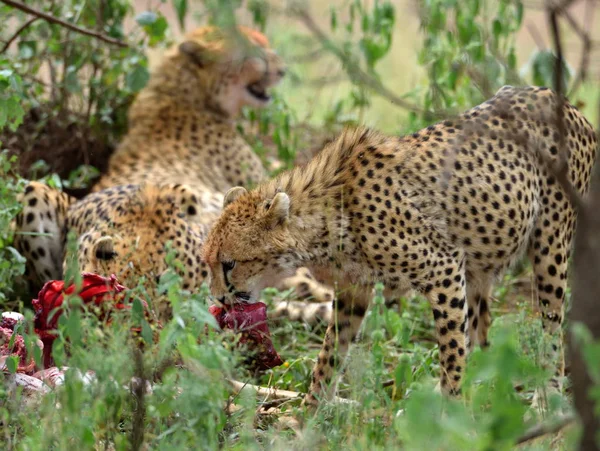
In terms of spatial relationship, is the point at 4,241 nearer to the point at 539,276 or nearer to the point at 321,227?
the point at 321,227

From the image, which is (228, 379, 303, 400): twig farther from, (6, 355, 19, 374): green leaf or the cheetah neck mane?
(6, 355, 19, 374): green leaf

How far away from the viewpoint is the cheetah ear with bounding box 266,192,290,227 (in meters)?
4.08

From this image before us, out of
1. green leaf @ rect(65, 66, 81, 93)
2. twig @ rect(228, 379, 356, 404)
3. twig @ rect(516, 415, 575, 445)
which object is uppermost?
green leaf @ rect(65, 66, 81, 93)

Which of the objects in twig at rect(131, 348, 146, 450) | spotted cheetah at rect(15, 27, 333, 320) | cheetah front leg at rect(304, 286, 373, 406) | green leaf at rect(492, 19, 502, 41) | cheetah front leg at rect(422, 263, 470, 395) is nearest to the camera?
twig at rect(131, 348, 146, 450)

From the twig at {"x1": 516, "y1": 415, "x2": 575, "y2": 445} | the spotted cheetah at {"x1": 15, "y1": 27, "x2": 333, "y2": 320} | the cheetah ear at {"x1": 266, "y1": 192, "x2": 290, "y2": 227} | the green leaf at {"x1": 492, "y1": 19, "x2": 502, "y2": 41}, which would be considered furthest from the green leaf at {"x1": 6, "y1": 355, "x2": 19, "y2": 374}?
the green leaf at {"x1": 492, "y1": 19, "x2": 502, "y2": 41}

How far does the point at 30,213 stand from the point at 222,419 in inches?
112

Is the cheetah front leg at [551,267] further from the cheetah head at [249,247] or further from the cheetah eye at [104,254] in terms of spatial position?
the cheetah eye at [104,254]

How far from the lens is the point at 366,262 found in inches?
163

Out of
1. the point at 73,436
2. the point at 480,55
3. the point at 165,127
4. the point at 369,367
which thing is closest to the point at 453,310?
the point at 369,367

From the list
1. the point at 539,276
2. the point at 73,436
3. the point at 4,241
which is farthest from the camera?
the point at 4,241

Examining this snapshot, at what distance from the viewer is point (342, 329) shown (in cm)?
442

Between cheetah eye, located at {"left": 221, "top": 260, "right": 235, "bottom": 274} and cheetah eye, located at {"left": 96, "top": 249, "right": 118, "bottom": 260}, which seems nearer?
cheetah eye, located at {"left": 221, "top": 260, "right": 235, "bottom": 274}

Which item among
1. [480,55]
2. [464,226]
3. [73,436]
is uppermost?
[480,55]

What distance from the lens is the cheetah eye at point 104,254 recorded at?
182 inches
